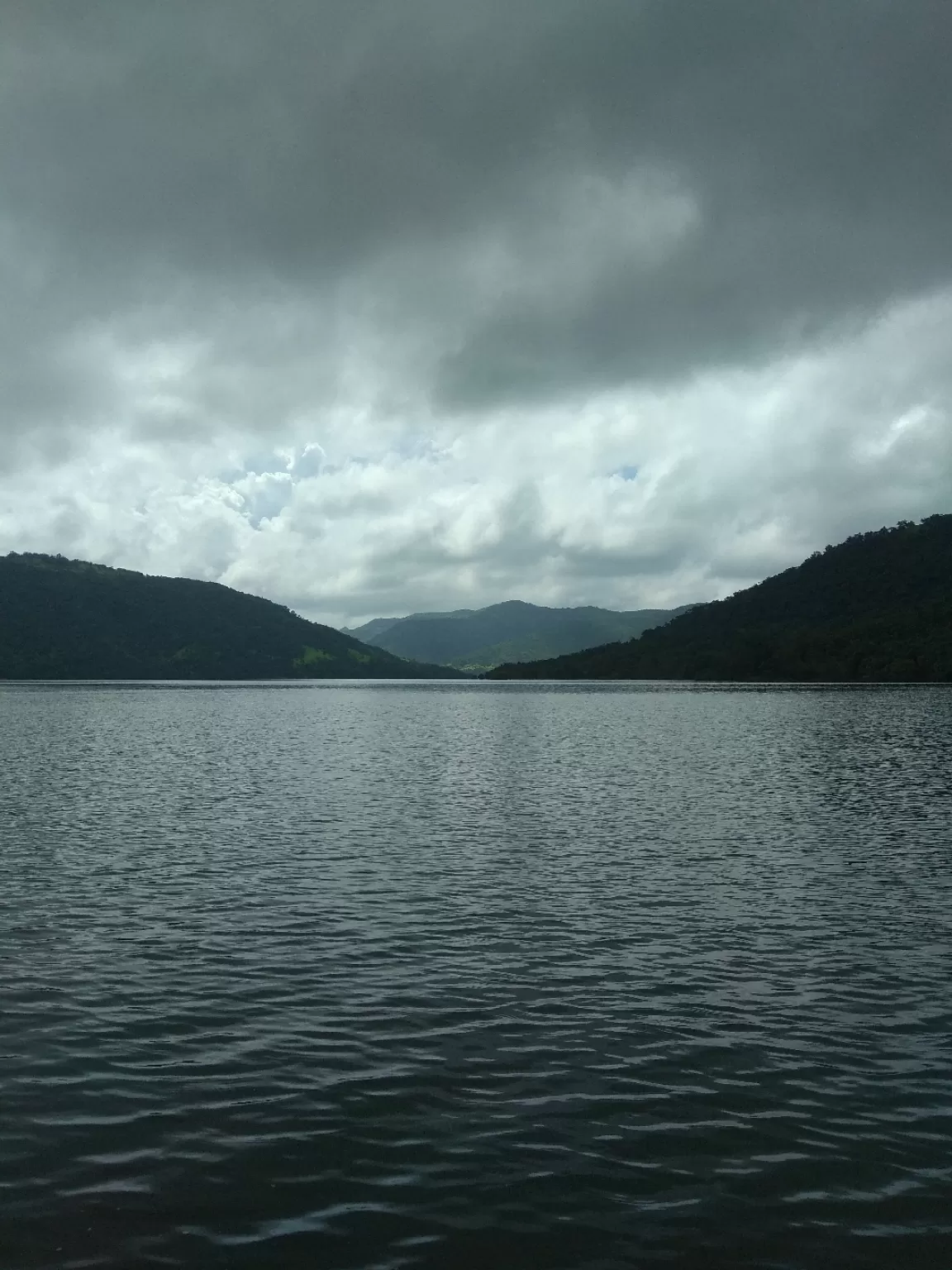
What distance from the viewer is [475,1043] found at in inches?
790

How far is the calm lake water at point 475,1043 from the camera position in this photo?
44.4 ft

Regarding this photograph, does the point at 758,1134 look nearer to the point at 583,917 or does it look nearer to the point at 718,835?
the point at 583,917

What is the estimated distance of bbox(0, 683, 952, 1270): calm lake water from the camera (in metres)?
13.5

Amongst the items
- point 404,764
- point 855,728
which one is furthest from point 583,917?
point 855,728

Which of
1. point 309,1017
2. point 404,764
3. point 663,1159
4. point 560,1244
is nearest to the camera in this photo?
point 560,1244

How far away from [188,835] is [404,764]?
37.4 meters

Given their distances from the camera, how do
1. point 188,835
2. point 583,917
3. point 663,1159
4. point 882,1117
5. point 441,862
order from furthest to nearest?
point 188,835, point 441,862, point 583,917, point 882,1117, point 663,1159

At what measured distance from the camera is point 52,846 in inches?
1678

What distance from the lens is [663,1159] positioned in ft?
50.2

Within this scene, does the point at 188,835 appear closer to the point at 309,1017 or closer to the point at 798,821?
the point at 309,1017

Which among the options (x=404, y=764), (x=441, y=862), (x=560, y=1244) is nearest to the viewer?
(x=560, y=1244)

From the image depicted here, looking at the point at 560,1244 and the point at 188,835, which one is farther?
the point at 188,835

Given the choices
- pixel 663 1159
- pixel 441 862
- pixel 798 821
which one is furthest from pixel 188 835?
pixel 663 1159

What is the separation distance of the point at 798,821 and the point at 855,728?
74873 millimetres
